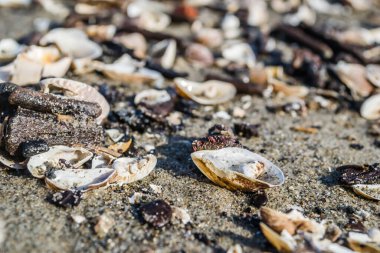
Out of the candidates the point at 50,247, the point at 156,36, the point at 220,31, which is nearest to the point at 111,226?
the point at 50,247

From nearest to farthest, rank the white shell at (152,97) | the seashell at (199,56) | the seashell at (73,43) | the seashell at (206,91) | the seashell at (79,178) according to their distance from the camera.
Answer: the seashell at (79,178) → the white shell at (152,97) → the seashell at (206,91) → the seashell at (73,43) → the seashell at (199,56)

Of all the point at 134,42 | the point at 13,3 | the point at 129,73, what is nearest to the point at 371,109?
the point at 129,73

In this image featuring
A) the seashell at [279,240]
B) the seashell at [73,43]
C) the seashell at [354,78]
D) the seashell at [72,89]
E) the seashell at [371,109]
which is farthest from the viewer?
the seashell at [354,78]

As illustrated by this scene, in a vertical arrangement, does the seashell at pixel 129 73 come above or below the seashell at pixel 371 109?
below

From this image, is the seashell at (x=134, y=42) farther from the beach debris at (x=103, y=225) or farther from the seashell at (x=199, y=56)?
the beach debris at (x=103, y=225)

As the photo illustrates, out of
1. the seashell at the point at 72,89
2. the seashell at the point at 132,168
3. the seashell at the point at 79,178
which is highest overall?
the seashell at the point at 72,89

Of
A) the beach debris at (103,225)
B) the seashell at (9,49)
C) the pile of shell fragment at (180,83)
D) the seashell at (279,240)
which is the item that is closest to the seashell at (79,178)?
the pile of shell fragment at (180,83)

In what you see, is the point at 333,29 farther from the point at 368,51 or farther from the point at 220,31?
the point at 220,31

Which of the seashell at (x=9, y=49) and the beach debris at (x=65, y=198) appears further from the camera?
Result: the seashell at (x=9, y=49)
